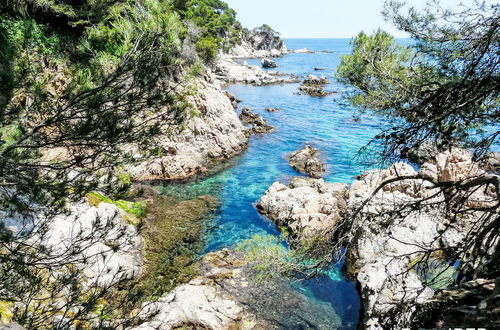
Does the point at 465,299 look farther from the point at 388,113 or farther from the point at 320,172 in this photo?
the point at 320,172

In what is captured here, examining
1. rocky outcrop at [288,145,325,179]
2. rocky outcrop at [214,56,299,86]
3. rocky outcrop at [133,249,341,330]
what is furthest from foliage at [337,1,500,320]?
rocky outcrop at [214,56,299,86]

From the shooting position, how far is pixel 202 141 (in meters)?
25.2

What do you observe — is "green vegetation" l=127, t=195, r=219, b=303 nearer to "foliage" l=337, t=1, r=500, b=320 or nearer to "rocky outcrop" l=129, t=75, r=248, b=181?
"rocky outcrop" l=129, t=75, r=248, b=181

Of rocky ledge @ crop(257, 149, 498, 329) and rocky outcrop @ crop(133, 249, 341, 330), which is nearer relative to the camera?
rocky outcrop @ crop(133, 249, 341, 330)

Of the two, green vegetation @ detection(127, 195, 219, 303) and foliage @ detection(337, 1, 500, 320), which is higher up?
foliage @ detection(337, 1, 500, 320)

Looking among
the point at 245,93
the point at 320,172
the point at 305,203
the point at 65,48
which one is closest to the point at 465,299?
the point at 305,203

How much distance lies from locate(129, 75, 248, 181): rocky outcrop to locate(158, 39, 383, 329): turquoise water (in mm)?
1451

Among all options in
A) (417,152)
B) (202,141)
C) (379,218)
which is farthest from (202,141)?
(417,152)

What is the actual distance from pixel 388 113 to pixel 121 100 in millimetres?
6023

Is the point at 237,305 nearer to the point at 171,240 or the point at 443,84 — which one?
the point at 171,240

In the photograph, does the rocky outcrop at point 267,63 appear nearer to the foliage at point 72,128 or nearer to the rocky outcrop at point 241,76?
the rocky outcrop at point 241,76

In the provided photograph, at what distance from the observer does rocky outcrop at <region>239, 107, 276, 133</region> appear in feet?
110

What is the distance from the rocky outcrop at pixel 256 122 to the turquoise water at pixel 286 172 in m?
1.30

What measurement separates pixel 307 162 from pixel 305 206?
28.2 ft
